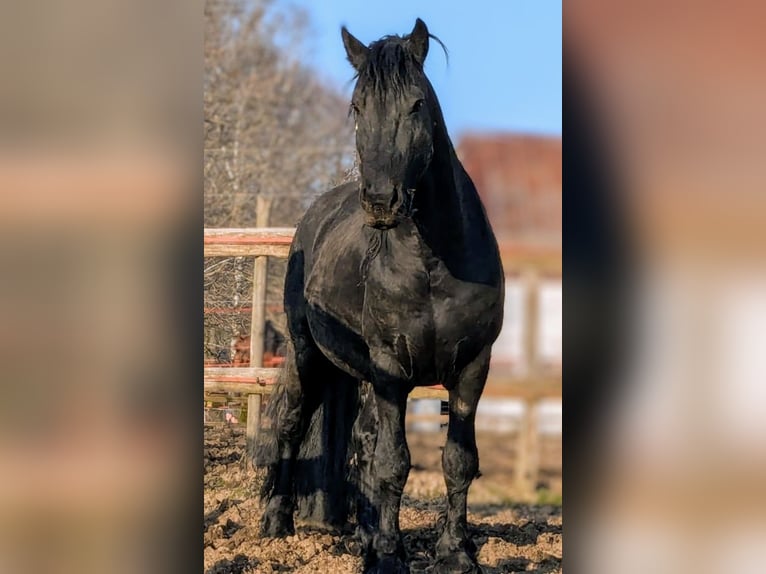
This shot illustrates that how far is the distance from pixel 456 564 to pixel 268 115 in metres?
11.3

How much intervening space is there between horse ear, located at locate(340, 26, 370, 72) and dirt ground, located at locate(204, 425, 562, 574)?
2.63 m

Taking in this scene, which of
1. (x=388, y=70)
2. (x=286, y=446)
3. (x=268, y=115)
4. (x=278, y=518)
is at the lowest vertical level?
(x=278, y=518)

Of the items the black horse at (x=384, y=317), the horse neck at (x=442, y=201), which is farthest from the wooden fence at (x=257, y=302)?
the horse neck at (x=442, y=201)

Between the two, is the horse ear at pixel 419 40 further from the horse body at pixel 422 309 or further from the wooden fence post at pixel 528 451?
the wooden fence post at pixel 528 451

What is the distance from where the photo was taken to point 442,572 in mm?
3508

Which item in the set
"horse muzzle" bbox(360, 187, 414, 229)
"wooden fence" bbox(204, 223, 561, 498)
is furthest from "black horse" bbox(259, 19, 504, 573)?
"wooden fence" bbox(204, 223, 561, 498)

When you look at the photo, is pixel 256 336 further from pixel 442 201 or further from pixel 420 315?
pixel 442 201

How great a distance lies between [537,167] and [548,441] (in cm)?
321

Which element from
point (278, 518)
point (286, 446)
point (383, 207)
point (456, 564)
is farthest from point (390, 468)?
point (278, 518)

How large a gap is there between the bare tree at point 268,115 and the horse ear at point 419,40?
27.0 ft

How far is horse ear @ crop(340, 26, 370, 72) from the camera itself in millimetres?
2965

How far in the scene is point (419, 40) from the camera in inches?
114

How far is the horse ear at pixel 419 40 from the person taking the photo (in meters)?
2.88
